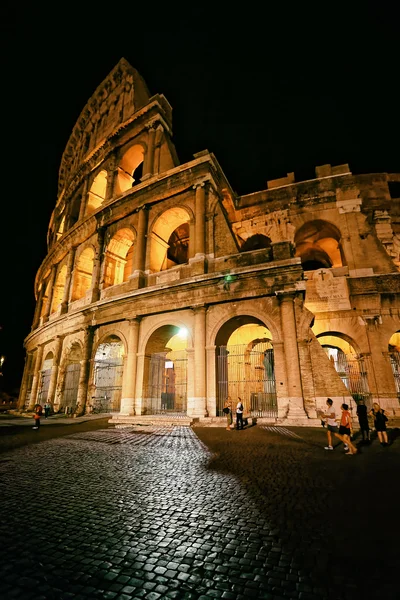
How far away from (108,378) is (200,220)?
34.3 ft

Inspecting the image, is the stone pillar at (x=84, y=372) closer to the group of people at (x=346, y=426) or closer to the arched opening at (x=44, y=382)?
the arched opening at (x=44, y=382)

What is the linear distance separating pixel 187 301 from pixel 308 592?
10362 millimetres

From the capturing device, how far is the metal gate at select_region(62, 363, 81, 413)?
1516 cm

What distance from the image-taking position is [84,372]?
14.0 m

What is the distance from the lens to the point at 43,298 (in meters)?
22.1

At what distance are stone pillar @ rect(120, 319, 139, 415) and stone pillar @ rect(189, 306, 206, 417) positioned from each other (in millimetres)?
2992

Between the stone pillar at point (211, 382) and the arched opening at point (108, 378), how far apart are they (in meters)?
5.69

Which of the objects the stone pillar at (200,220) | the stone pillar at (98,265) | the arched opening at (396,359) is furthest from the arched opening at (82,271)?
the arched opening at (396,359)

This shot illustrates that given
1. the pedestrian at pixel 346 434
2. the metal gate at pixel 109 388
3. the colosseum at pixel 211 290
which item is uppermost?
the colosseum at pixel 211 290

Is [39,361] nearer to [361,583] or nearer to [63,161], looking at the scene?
[63,161]

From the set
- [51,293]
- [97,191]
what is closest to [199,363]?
[51,293]

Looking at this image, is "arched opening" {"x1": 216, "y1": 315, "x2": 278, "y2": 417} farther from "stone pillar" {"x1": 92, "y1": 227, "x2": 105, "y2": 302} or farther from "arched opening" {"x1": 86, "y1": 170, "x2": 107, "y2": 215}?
"arched opening" {"x1": 86, "y1": 170, "x2": 107, "y2": 215}

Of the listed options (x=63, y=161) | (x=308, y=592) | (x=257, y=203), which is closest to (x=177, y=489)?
(x=308, y=592)

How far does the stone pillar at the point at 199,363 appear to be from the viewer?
420 inches
